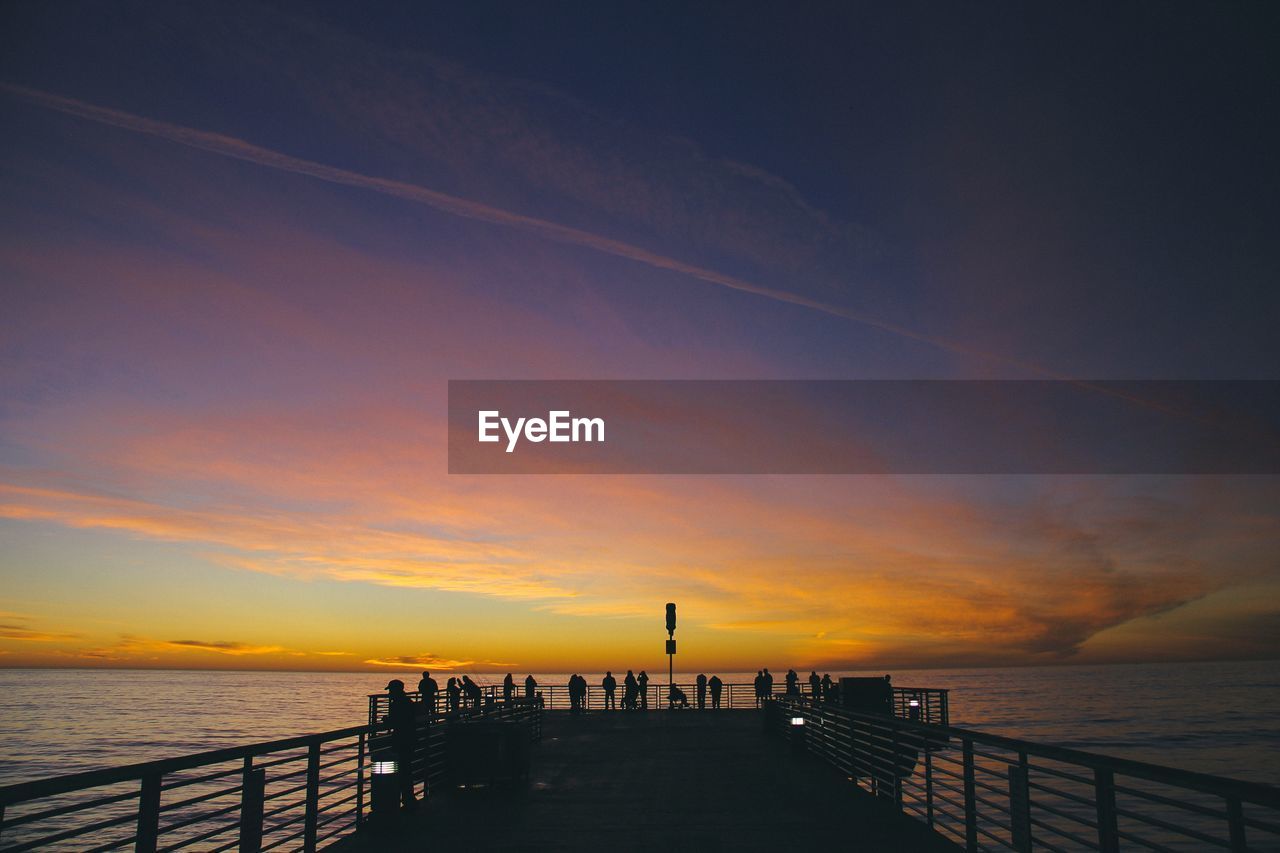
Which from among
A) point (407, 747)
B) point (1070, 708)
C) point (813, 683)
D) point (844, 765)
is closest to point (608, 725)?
point (813, 683)

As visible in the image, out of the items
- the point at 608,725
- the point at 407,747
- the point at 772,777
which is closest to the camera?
the point at 407,747

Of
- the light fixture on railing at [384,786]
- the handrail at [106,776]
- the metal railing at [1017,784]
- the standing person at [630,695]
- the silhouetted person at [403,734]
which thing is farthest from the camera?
the standing person at [630,695]

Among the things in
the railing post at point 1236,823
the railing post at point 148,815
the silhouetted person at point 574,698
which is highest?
the railing post at point 1236,823

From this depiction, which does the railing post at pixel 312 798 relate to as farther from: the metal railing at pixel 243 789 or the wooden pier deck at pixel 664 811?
the wooden pier deck at pixel 664 811

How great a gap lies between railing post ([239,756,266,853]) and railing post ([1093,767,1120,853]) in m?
6.38

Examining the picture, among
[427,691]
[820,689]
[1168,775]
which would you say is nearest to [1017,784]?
[1168,775]

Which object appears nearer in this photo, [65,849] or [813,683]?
[65,849]

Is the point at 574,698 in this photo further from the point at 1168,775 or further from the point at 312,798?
the point at 1168,775

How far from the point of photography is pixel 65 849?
2670 centimetres

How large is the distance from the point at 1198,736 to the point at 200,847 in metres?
58.8

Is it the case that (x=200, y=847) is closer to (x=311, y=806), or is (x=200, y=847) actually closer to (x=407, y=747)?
(x=407, y=747)

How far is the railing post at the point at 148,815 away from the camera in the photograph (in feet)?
20.4

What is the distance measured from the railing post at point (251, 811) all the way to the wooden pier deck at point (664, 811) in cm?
194

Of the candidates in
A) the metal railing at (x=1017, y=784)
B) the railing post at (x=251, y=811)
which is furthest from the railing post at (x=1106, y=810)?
the railing post at (x=251, y=811)
